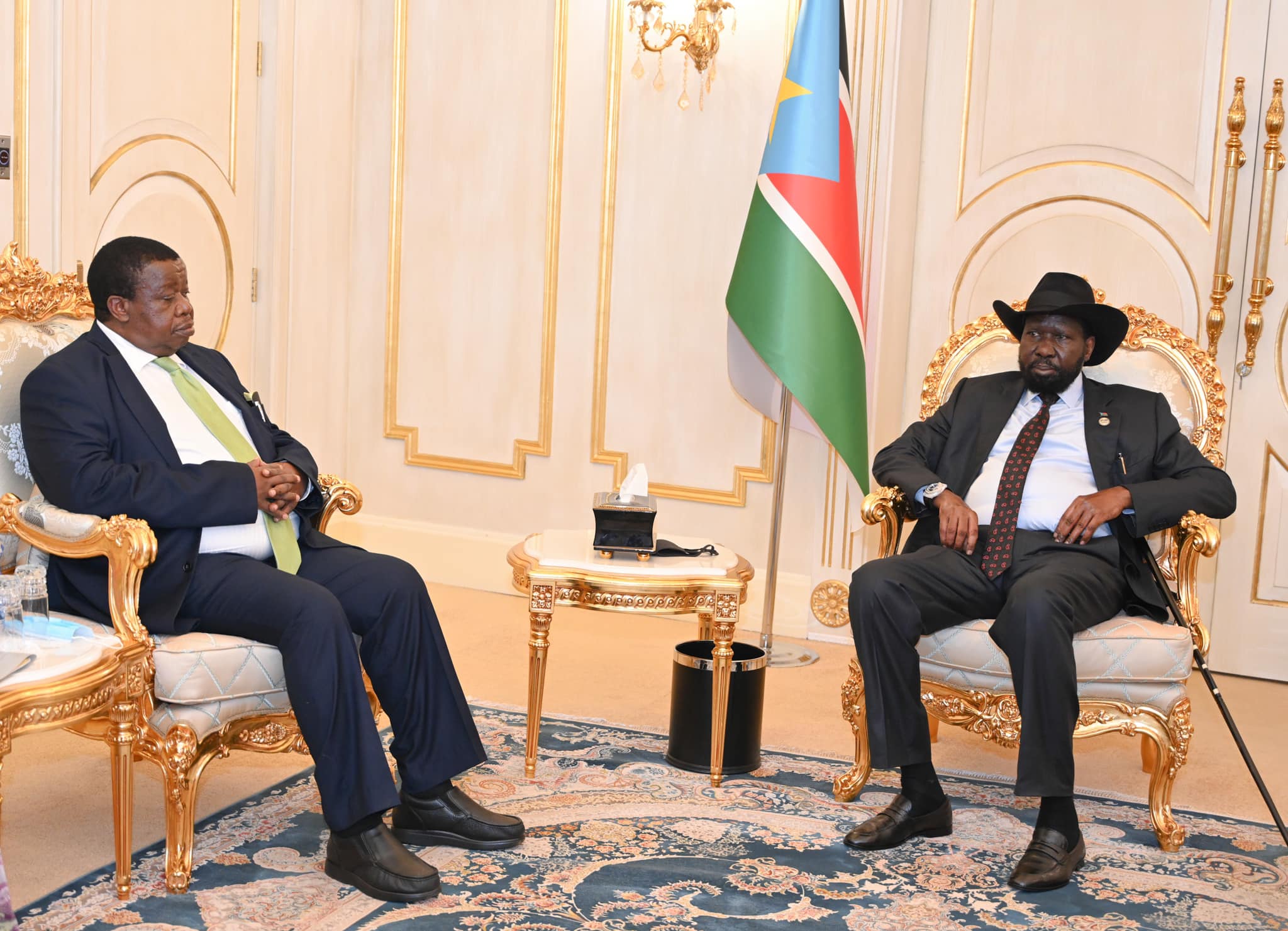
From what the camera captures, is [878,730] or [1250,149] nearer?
[878,730]

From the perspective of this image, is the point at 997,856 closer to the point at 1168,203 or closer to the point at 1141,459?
the point at 1141,459

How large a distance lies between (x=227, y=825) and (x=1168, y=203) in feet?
11.7

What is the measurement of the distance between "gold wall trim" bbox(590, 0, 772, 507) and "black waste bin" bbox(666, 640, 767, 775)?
1.59 meters

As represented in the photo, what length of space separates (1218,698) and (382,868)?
1876mm

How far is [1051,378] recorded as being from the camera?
3.36 meters

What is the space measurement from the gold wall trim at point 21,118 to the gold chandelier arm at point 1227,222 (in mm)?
3837

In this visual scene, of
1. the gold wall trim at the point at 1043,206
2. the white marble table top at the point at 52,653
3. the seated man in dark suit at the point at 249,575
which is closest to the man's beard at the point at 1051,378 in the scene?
the gold wall trim at the point at 1043,206

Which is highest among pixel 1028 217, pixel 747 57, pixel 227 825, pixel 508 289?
pixel 747 57

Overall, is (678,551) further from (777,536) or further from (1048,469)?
(777,536)

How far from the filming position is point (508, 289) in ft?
17.5

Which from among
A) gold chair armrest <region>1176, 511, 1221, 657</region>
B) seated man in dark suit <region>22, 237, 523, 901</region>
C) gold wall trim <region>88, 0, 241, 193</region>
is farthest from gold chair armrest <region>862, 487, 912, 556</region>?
gold wall trim <region>88, 0, 241, 193</region>

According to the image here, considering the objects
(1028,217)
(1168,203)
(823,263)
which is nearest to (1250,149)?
(1168,203)

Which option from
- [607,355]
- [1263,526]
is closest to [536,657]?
[607,355]

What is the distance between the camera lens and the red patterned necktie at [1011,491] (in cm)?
318
